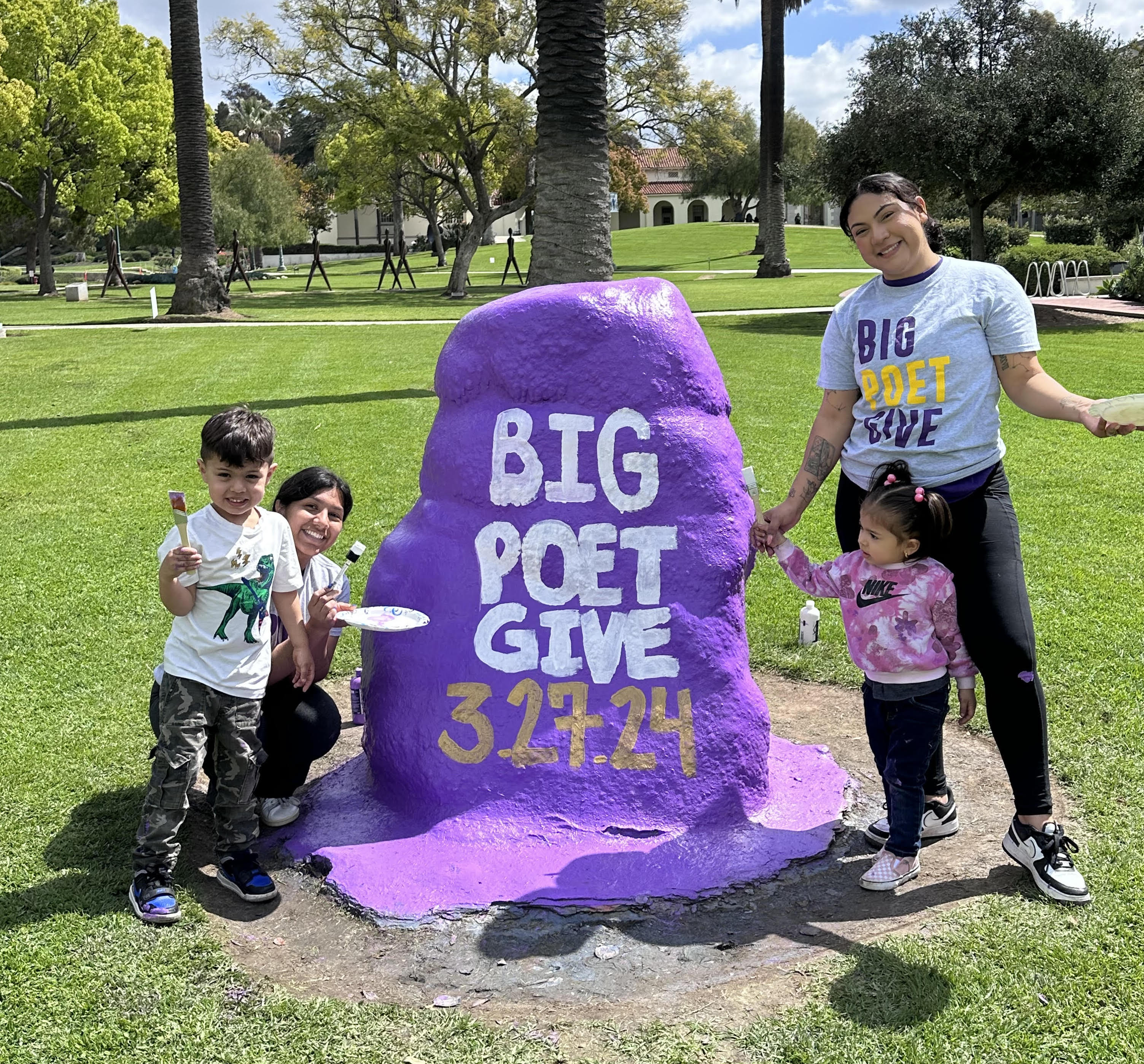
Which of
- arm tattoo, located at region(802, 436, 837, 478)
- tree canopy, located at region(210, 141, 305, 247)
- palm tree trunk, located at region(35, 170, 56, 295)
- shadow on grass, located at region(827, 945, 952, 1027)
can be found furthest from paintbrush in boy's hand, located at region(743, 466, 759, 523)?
tree canopy, located at region(210, 141, 305, 247)

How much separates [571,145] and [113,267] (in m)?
27.4

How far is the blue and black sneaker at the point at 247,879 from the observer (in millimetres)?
3541

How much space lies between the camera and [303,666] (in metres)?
3.78

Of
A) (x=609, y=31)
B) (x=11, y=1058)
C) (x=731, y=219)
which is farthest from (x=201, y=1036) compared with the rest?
(x=731, y=219)

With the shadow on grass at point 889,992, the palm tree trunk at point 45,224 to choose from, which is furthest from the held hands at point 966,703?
the palm tree trunk at point 45,224

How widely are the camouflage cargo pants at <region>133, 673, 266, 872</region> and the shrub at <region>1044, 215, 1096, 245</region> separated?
4017 centimetres

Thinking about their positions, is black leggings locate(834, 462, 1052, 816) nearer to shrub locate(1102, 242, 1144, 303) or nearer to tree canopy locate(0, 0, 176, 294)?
shrub locate(1102, 242, 1144, 303)

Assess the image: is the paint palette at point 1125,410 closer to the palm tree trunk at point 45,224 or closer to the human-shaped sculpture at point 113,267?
the human-shaped sculpture at point 113,267

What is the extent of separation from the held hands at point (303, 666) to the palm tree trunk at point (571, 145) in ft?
24.7

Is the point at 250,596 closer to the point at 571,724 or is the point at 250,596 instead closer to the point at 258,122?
the point at 571,724

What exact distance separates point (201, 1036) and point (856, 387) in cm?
266

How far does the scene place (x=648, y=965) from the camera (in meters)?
3.21

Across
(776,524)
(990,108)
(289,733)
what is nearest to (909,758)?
(776,524)

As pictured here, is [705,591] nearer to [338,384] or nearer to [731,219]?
[338,384]
